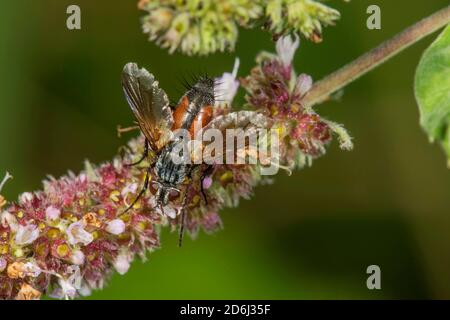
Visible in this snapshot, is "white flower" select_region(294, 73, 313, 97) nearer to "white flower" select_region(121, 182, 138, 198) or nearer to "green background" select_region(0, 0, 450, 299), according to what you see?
"white flower" select_region(121, 182, 138, 198)

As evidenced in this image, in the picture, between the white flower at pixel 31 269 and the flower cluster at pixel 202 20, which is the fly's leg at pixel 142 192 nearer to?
the white flower at pixel 31 269

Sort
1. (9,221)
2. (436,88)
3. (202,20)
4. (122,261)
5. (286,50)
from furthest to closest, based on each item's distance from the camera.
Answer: (286,50)
(122,261)
(9,221)
(436,88)
(202,20)

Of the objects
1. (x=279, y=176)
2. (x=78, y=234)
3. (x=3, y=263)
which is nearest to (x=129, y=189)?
(x=78, y=234)

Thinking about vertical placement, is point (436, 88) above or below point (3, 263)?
above

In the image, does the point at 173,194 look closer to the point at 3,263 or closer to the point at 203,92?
the point at 203,92

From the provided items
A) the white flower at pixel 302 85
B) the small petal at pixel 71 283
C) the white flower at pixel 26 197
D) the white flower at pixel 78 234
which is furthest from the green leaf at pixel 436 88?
the white flower at pixel 26 197
